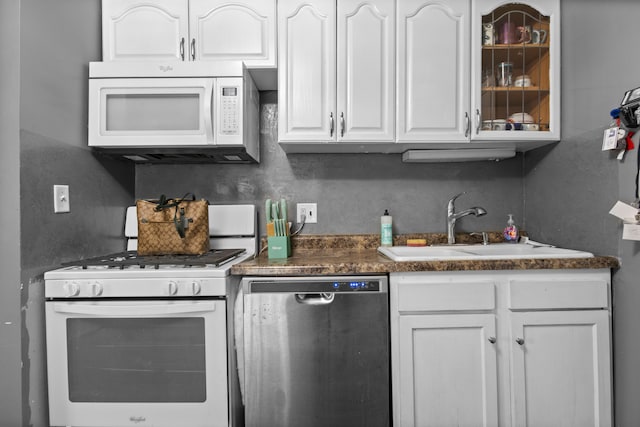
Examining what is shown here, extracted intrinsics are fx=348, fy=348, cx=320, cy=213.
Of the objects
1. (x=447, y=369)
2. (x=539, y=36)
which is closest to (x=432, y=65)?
(x=539, y=36)

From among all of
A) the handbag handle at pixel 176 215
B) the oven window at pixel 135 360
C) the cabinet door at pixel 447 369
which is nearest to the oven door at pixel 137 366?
the oven window at pixel 135 360

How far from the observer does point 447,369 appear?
1.48 m

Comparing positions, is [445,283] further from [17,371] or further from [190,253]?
[17,371]

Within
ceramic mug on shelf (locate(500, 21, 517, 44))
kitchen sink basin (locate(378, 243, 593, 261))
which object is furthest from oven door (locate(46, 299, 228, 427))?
ceramic mug on shelf (locate(500, 21, 517, 44))

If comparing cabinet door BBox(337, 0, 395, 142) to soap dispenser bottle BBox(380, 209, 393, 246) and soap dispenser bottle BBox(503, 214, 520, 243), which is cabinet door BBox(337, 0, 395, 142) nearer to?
soap dispenser bottle BBox(380, 209, 393, 246)

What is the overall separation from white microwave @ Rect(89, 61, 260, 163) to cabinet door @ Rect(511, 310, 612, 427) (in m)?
1.57

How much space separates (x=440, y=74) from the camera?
1751mm

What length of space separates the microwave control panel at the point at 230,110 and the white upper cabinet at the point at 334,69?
21 centimetres

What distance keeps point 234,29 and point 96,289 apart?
135cm

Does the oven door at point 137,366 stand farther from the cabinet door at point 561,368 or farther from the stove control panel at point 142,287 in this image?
the cabinet door at point 561,368

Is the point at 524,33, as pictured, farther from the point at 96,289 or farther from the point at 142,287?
the point at 96,289

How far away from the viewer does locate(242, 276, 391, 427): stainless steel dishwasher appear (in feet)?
4.75

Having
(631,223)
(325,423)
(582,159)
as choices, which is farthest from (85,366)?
(582,159)

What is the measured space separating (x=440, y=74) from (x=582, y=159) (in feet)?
2.53
